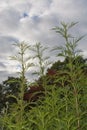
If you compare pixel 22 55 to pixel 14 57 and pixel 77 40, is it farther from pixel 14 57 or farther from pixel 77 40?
pixel 77 40

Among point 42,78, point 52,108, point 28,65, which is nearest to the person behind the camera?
point 52,108

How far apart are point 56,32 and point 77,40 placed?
27.8 inches

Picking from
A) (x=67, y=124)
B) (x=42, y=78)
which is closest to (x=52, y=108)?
(x=67, y=124)

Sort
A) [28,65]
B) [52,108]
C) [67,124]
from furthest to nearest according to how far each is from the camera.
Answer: [28,65] → [52,108] → [67,124]

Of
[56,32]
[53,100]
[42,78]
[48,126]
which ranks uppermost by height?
[56,32]

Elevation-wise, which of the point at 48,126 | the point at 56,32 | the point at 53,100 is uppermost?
the point at 56,32

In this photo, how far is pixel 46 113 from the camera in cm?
857

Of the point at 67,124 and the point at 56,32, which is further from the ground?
the point at 56,32

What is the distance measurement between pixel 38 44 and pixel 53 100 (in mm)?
4324

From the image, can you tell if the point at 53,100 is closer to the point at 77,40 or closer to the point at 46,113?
the point at 46,113

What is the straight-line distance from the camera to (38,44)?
1337 centimetres

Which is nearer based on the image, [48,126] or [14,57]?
[48,126]

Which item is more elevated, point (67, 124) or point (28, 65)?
point (28, 65)

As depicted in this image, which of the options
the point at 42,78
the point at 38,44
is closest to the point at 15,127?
the point at 42,78
